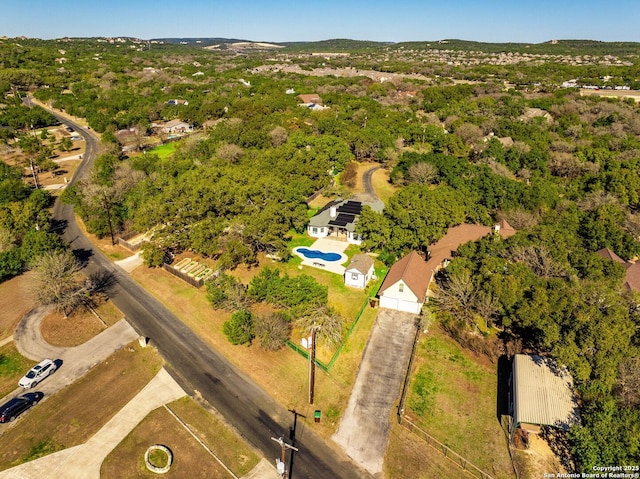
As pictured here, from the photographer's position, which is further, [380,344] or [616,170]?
[616,170]

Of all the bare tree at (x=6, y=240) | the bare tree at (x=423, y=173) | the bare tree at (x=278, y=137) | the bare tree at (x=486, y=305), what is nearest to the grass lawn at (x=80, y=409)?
the bare tree at (x=6, y=240)

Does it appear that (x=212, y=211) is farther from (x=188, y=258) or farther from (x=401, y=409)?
(x=401, y=409)

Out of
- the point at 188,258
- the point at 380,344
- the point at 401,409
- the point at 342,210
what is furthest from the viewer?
the point at 342,210

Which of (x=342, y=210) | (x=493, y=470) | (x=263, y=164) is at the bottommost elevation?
(x=493, y=470)

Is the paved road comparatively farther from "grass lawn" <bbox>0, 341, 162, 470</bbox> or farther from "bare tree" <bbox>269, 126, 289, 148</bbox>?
"grass lawn" <bbox>0, 341, 162, 470</bbox>

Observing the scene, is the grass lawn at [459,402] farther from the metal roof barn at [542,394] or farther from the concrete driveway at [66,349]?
the concrete driveway at [66,349]

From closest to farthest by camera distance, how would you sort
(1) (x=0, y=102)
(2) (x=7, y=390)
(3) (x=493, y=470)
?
(3) (x=493, y=470), (2) (x=7, y=390), (1) (x=0, y=102)

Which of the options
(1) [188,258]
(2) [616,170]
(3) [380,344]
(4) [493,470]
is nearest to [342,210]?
(1) [188,258]

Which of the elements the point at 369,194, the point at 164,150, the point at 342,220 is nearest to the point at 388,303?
the point at 342,220
